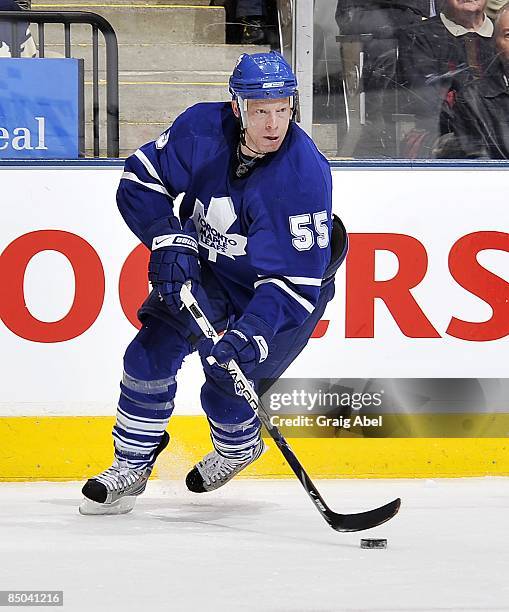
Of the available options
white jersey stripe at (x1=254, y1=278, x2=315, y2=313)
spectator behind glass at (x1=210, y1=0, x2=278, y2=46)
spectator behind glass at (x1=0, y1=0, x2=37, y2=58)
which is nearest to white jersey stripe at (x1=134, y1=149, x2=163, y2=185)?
white jersey stripe at (x1=254, y1=278, x2=315, y2=313)

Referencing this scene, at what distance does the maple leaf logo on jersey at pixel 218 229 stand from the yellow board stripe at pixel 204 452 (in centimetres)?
80

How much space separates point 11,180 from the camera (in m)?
3.96

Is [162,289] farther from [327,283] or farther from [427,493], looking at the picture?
[427,493]

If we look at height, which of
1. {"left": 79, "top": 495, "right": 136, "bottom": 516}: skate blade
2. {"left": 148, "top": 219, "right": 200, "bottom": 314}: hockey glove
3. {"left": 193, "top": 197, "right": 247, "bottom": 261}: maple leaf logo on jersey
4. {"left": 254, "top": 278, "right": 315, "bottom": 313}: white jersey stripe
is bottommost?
{"left": 79, "top": 495, "right": 136, "bottom": 516}: skate blade

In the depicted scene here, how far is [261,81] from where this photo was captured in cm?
316

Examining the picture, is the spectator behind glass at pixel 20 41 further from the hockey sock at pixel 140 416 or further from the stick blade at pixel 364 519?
the stick blade at pixel 364 519

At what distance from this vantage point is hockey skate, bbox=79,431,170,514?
3.34 metres

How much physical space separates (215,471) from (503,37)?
1.71 meters

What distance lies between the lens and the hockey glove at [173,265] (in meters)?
3.23

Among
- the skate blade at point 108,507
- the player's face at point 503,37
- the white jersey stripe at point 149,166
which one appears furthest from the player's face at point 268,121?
the player's face at point 503,37

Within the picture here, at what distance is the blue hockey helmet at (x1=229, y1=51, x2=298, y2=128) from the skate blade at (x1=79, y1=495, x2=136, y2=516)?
1.00 meters

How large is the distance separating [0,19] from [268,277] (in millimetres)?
1472

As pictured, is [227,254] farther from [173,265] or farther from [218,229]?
[173,265]

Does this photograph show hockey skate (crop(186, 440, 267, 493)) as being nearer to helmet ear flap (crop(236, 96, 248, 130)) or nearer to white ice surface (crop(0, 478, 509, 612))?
white ice surface (crop(0, 478, 509, 612))
